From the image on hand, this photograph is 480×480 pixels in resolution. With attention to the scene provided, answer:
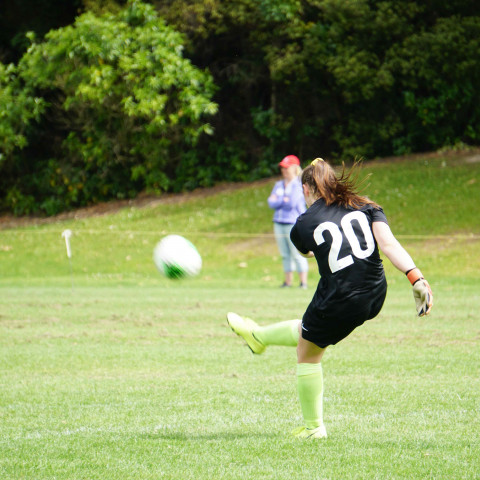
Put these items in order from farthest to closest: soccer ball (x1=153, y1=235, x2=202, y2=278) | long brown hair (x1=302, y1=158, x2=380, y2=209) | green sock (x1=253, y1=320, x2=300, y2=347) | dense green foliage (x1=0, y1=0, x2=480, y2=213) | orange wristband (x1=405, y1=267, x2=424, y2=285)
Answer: dense green foliage (x1=0, y1=0, x2=480, y2=213) → soccer ball (x1=153, y1=235, x2=202, y2=278) → green sock (x1=253, y1=320, x2=300, y2=347) → long brown hair (x1=302, y1=158, x2=380, y2=209) → orange wristband (x1=405, y1=267, x2=424, y2=285)

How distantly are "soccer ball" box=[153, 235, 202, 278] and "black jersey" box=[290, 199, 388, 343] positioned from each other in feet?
7.45

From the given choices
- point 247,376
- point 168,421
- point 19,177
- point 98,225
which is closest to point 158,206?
point 98,225

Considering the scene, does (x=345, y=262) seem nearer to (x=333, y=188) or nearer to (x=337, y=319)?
(x=337, y=319)

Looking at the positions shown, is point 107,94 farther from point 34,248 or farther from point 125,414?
point 125,414

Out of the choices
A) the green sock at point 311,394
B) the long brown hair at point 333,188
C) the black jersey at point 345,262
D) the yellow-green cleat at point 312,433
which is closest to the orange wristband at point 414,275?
the black jersey at point 345,262

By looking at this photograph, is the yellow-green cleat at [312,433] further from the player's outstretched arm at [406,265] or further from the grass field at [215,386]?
the player's outstretched arm at [406,265]

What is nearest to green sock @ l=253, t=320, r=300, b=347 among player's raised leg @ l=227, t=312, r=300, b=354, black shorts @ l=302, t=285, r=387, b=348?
player's raised leg @ l=227, t=312, r=300, b=354

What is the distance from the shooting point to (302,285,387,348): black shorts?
477 centimetres

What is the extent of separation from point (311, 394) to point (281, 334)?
0.50 m

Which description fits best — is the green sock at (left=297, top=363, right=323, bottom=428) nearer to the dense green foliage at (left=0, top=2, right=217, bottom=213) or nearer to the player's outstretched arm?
the player's outstretched arm

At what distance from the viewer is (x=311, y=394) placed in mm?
4984

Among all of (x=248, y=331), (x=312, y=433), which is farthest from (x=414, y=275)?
(x=248, y=331)

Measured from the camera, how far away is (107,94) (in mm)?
27562

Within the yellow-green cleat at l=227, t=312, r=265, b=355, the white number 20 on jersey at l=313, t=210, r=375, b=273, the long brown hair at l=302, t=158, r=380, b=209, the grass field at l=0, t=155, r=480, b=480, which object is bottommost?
the grass field at l=0, t=155, r=480, b=480
